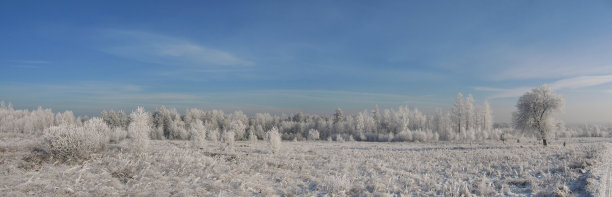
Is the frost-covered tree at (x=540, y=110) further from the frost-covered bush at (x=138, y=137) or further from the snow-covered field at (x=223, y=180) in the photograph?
the frost-covered bush at (x=138, y=137)

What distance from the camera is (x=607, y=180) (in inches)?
499

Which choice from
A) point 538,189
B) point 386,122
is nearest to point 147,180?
point 538,189

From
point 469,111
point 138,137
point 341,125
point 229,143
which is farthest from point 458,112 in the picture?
point 138,137

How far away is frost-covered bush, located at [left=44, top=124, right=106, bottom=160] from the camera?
49.9ft

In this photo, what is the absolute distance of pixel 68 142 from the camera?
15422 millimetres

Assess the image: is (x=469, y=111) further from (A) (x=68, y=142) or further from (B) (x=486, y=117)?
(A) (x=68, y=142)

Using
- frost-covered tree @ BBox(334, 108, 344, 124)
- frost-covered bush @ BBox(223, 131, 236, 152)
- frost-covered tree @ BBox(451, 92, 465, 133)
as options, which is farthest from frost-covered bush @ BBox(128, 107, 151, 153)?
frost-covered tree @ BBox(334, 108, 344, 124)

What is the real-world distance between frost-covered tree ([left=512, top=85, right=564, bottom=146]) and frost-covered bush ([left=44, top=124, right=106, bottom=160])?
47.3 m

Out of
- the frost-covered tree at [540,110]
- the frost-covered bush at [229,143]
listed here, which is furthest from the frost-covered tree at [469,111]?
the frost-covered bush at [229,143]

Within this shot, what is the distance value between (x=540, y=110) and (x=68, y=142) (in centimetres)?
4919

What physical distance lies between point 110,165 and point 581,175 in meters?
22.1

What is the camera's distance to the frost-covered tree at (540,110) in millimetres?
38812

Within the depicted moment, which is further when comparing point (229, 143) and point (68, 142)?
point (229, 143)

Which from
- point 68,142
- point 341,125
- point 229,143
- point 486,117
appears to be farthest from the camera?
point 341,125
